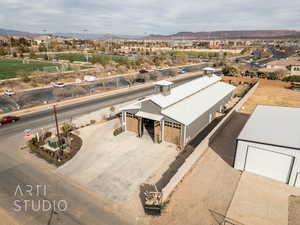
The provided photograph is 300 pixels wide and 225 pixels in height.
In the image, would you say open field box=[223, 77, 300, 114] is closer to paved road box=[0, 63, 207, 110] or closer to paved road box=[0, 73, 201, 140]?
paved road box=[0, 73, 201, 140]

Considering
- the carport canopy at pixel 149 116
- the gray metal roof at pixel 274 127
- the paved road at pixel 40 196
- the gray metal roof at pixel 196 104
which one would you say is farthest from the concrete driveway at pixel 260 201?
the carport canopy at pixel 149 116

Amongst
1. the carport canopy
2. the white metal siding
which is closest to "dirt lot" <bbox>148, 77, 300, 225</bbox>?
the white metal siding

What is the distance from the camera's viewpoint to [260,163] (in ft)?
55.3

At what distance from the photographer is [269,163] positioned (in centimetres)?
1648

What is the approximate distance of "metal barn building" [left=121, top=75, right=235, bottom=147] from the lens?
884 inches

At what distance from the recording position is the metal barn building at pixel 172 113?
22453 millimetres

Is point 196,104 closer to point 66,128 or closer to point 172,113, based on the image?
point 172,113

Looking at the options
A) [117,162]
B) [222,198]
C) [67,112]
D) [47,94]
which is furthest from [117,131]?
[47,94]

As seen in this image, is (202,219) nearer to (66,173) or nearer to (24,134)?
(66,173)

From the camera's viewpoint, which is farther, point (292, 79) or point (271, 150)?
point (292, 79)

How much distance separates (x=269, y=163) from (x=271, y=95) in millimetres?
35165

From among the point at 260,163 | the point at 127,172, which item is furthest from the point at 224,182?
the point at 127,172

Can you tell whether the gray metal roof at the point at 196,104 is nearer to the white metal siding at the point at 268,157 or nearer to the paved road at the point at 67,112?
the white metal siding at the point at 268,157

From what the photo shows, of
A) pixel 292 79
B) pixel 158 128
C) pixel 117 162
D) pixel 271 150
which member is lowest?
pixel 117 162
